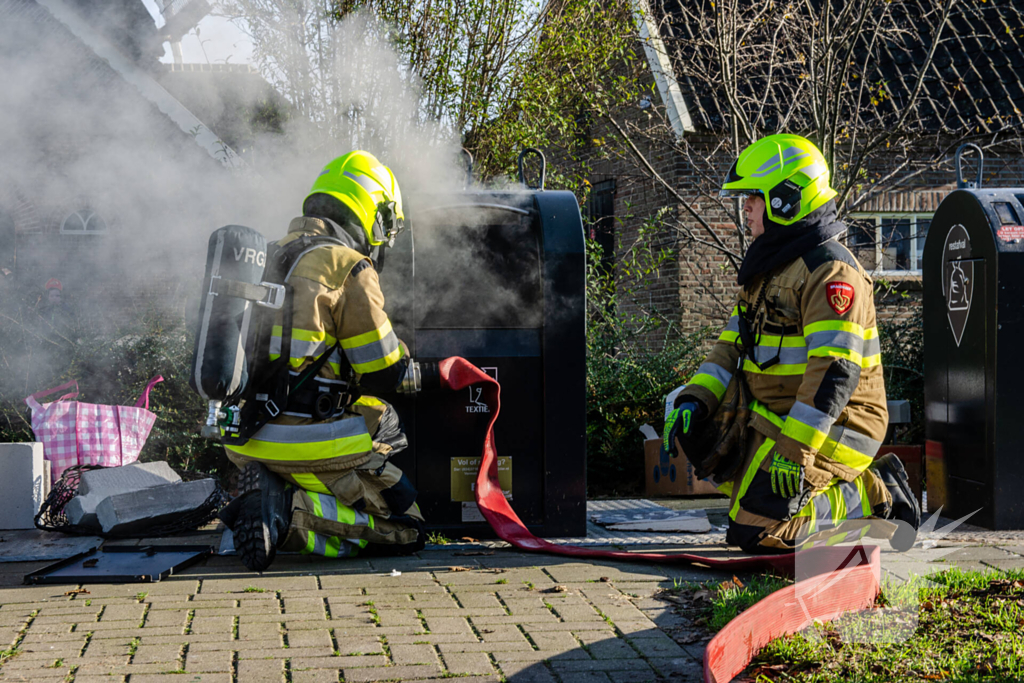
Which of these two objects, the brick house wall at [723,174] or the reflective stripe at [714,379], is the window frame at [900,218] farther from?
the reflective stripe at [714,379]

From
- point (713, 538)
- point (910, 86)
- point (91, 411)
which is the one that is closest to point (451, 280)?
point (713, 538)

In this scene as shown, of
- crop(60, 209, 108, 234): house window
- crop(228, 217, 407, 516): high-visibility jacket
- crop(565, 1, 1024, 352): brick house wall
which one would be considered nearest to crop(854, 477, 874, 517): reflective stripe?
crop(228, 217, 407, 516): high-visibility jacket

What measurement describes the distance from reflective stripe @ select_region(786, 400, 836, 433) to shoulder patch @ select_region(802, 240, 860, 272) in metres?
0.61

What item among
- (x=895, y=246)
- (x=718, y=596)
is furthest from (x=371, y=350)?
(x=895, y=246)

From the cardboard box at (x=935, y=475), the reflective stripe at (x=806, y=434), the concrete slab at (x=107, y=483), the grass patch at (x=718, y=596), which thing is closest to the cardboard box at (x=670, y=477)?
the cardboard box at (x=935, y=475)

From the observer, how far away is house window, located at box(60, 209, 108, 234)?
1021 centimetres

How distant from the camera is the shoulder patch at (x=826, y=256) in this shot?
13.0ft

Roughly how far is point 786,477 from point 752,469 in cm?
27

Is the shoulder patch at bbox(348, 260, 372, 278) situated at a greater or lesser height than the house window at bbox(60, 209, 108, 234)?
lesser

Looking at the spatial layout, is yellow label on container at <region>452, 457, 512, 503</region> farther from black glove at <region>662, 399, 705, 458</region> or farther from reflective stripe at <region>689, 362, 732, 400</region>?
reflective stripe at <region>689, 362, 732, 400</region>

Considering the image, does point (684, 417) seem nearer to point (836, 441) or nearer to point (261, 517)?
point (836, 441)

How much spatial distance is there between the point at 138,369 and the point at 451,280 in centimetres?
282

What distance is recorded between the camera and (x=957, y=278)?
→ 5.11 m

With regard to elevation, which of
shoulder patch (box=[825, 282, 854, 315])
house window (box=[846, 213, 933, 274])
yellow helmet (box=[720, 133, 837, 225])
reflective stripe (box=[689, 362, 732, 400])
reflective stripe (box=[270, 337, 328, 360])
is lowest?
reflective stripe (box=[689, 362, 732, 400])
